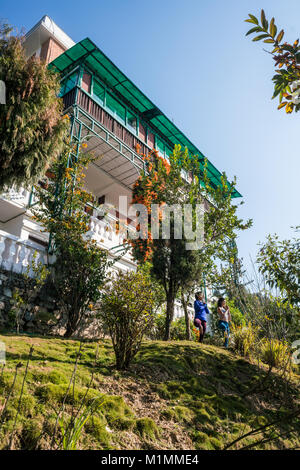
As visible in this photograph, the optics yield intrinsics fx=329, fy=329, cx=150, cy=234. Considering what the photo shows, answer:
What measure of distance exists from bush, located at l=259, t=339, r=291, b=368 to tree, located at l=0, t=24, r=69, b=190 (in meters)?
5.63

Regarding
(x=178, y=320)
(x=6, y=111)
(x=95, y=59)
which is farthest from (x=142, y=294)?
(x=95, y=59)

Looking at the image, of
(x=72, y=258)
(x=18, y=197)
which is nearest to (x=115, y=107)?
(x=18, y=197)

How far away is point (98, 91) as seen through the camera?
14406 millimetres

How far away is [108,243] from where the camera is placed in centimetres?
1155

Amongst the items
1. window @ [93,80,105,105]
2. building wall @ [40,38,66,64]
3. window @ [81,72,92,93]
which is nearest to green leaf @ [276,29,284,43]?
window @ [81,72,92,93]

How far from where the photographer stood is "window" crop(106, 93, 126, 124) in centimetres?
1474

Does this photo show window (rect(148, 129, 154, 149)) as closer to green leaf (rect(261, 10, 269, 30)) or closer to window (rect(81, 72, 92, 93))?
window (rect(81, 72, 92, 93))

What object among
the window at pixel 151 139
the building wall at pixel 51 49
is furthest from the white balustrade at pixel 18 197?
the building wall at pixel 51 49

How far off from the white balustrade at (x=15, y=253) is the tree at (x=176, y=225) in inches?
101

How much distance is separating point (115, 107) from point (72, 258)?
9.72 m

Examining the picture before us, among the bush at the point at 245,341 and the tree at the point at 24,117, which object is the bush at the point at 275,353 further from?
the tree at the point at 24,117

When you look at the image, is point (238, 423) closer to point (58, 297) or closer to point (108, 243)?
point (58, 297)

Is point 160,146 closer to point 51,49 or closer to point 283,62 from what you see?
point 51,49

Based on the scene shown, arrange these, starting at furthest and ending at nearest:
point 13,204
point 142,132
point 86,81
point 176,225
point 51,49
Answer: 1. point 142,132
2. point 51,49
3. point 86,81
4. point 13,204
5. point 176,225
